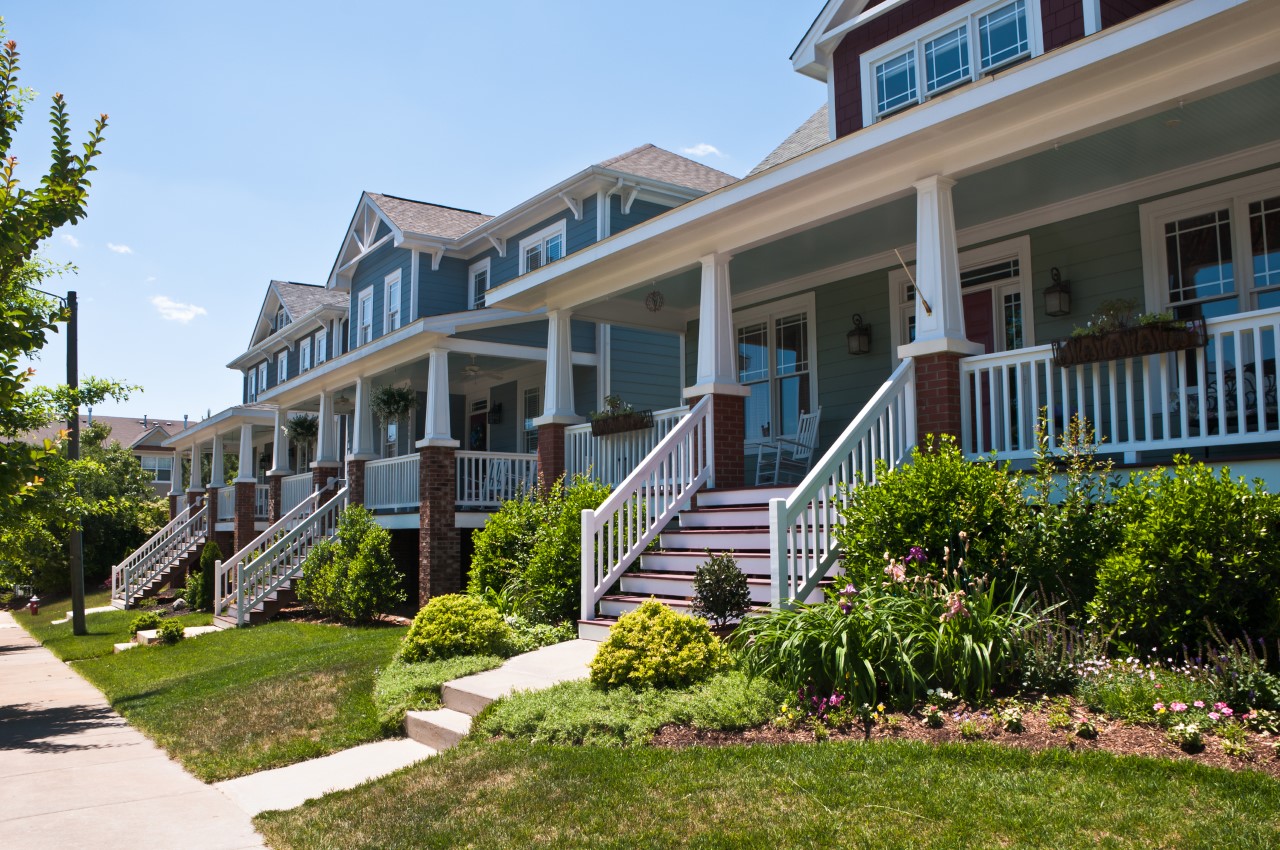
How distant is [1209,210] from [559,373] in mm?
7536

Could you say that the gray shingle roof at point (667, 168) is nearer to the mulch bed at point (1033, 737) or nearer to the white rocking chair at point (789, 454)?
the white rocking chair at point (789, 454)


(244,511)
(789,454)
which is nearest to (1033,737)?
(789,454)

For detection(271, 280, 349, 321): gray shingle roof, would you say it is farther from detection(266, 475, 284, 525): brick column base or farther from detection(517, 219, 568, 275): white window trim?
detection(517, 219, 568, 275): white window trim

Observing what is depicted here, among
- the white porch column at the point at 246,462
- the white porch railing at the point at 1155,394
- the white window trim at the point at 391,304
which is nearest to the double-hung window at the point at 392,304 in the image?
the white window trim at the point at 391,304

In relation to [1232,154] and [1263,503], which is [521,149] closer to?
[1232,154]

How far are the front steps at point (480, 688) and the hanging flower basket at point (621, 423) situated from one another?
385 centimetres

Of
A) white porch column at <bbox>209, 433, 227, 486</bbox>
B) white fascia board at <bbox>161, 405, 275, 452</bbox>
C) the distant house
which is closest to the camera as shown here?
white fascia board at <bbox>161, 405, 275, 452</bbox>

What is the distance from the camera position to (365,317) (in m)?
22.9

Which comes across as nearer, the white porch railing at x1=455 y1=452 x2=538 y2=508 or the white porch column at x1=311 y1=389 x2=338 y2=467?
the white porch railing at x1=455 y1=452 x2=538 y2=508

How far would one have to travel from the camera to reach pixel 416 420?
73.3 ft

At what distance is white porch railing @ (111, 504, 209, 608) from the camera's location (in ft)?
80.3

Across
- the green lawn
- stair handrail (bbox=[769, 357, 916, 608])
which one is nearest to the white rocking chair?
stair handrail (bbox=[769, 357, 916, 608])

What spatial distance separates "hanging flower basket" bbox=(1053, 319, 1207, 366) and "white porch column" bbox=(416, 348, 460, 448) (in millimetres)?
10163

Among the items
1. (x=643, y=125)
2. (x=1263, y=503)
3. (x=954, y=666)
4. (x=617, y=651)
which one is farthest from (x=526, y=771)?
(x=643, y=125)
